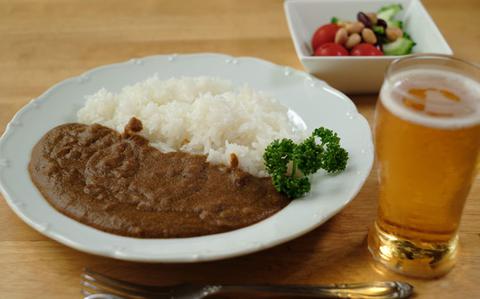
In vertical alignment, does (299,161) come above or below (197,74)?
above

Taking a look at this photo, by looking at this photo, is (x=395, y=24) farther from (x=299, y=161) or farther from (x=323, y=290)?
(x=323, y=290)

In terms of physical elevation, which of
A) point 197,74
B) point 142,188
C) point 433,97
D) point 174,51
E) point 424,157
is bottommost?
point 174,51

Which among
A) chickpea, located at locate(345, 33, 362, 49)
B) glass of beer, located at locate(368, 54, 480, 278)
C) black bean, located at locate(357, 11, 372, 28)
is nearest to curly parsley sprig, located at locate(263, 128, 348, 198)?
glass of beer, located at locate(368, 54, 480, 278)

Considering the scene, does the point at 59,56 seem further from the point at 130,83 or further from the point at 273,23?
the point at 273,23

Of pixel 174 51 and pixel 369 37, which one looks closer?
pixel 369 37

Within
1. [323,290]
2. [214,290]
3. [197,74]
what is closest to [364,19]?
[197,74]

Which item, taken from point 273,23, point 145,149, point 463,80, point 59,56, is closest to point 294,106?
point 145,149

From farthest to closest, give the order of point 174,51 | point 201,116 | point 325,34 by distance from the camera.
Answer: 1. point 174,51
2. point 325,34
3. point 201,116
